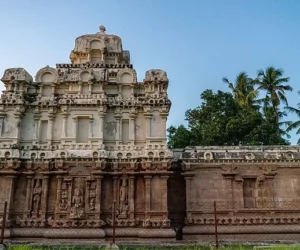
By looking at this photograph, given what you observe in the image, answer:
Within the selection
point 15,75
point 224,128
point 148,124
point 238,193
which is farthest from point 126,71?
point 224,128

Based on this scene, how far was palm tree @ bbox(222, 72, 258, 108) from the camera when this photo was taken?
120 feet

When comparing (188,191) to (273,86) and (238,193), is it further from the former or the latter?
(273,86)

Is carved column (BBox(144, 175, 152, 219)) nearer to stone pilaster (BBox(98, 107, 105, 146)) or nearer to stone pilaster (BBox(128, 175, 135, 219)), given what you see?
stone pilaster (BBox(128, 175, 135, 219))

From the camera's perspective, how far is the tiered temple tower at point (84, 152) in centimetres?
1656

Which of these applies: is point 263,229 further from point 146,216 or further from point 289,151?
point 146,216

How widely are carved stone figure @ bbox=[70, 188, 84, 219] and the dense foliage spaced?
16.7 m

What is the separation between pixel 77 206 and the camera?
16.5 metres

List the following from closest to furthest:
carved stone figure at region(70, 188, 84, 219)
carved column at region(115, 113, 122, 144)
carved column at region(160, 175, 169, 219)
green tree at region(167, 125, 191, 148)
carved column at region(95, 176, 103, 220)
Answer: carved stone figure at region(70, 188, 84, 219) < carved column at region(95, 176, 103, 220) < carved column at region(160, 175, 169, 219) < carved column at region(115, 113, 122, 144) < green tree at region(167, 125, 191, 148)

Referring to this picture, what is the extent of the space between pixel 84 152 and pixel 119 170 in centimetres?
192

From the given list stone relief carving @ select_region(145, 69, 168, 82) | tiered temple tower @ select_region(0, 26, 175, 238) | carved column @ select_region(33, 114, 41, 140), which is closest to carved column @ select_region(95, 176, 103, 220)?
tiered temple tower @ select_region(0, 26, 175, 238)

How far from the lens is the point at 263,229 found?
17.1 meters

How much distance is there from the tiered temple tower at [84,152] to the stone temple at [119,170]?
48 mm

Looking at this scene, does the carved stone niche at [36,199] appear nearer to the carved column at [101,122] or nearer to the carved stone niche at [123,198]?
the carved column at [101,122]

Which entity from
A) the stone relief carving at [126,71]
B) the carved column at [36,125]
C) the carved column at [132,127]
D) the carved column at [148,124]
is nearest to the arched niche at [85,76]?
the stone relief carving at [126,71]
